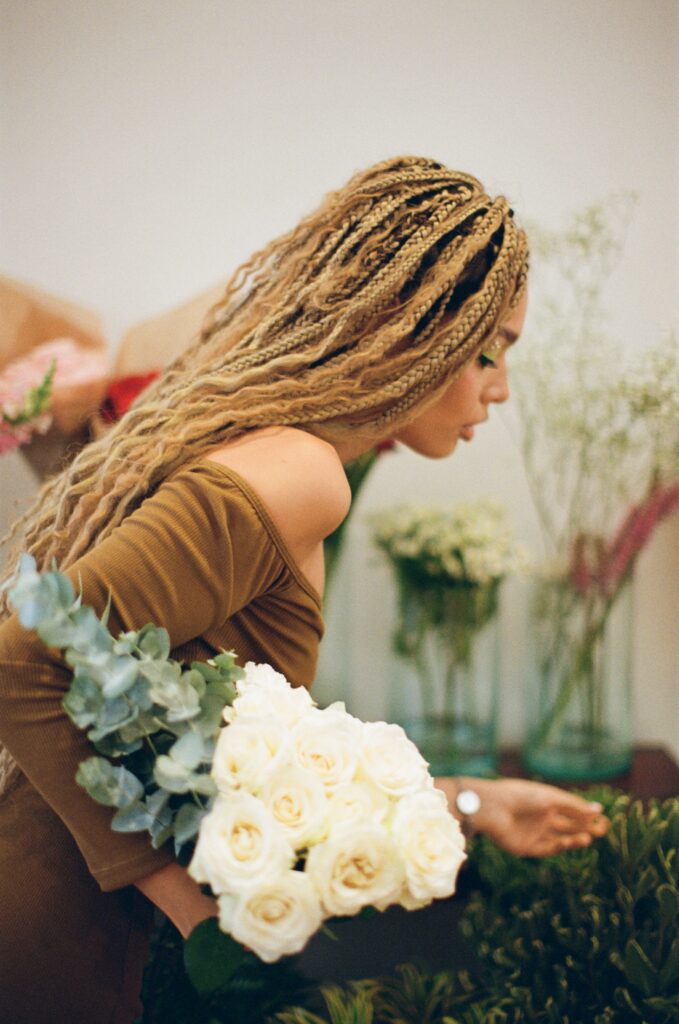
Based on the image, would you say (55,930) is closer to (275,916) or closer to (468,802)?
(275,916)

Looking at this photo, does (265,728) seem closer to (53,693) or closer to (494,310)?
(53,693)

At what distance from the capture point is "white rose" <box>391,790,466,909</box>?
59cm

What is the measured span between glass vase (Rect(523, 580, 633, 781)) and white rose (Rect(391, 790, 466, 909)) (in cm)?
97

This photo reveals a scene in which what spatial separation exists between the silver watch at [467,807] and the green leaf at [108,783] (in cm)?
44

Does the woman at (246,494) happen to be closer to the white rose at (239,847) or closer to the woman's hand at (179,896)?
the woman's hand at (179,896)

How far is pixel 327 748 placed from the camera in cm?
63

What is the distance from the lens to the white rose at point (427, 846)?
23.3 inches

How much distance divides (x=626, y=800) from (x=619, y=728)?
1.22ft

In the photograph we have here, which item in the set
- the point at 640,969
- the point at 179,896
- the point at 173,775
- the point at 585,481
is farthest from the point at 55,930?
the point at 585,481

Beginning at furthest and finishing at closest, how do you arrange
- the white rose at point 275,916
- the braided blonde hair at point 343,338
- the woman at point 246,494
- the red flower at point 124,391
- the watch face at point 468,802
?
1. the red flower at point 124,391
2. the watch face at point 468,802
3. the braided blonde hair at point 343,338
4. the woman at point 246,494
5. the white rose at point 275,916

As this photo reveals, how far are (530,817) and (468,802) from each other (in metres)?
0.09

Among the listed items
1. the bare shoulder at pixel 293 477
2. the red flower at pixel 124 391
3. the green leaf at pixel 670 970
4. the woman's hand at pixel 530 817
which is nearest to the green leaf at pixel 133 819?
the bare shoulder at pixel 293 477

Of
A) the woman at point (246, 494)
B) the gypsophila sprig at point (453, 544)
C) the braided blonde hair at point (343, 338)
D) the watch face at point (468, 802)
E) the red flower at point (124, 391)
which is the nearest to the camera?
the woman at point (246, 494)

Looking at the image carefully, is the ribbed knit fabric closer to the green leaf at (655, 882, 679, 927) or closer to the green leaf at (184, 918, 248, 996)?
the green leaf at (184, 918, 248, 996)
